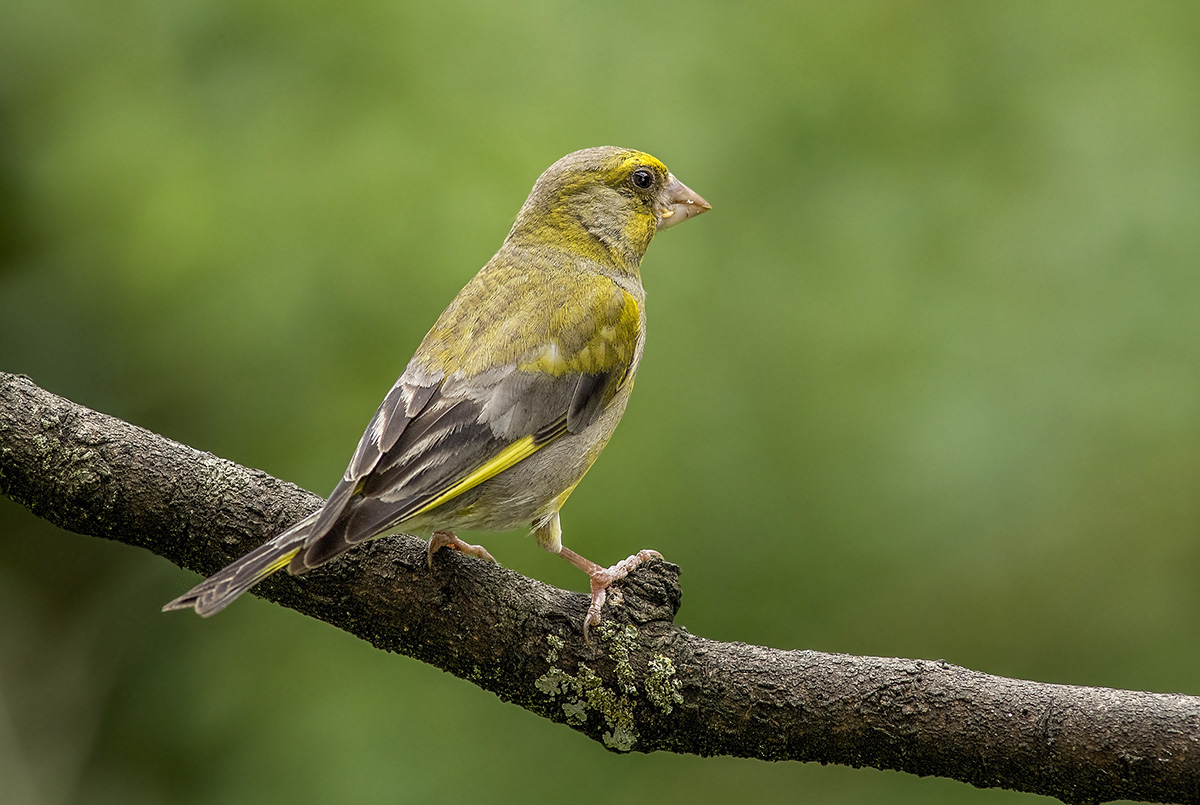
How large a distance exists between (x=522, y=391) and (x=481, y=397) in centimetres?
16

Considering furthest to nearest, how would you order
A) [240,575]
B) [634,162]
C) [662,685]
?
1. [634,162]
2. [662,685]
3. [240,575]

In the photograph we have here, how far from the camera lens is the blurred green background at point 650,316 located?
488 centimetres

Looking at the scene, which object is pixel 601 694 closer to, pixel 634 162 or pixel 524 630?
pixel 524 630

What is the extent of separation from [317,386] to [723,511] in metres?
1.65

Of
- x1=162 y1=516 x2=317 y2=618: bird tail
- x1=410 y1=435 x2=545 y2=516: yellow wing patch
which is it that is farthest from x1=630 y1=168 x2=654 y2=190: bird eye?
x1=162 y1=516 x2=317 y2=618: bird tail

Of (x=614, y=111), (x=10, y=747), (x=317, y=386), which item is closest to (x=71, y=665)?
(x=10, y=747)

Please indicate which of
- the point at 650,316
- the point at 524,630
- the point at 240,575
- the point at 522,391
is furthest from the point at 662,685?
the point at 650,316

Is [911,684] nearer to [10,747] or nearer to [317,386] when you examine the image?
[317,386]

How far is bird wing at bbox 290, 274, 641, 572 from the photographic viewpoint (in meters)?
3.70

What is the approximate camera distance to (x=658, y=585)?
3.87 m

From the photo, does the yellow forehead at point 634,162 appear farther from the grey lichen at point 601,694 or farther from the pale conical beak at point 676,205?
the grey lichen at point 601,694

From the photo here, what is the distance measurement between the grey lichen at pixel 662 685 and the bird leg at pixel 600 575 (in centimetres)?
22

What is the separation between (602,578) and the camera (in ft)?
13.1

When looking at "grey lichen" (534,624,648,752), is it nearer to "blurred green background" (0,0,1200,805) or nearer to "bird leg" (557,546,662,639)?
"bird leg" (557,546,662,639)
